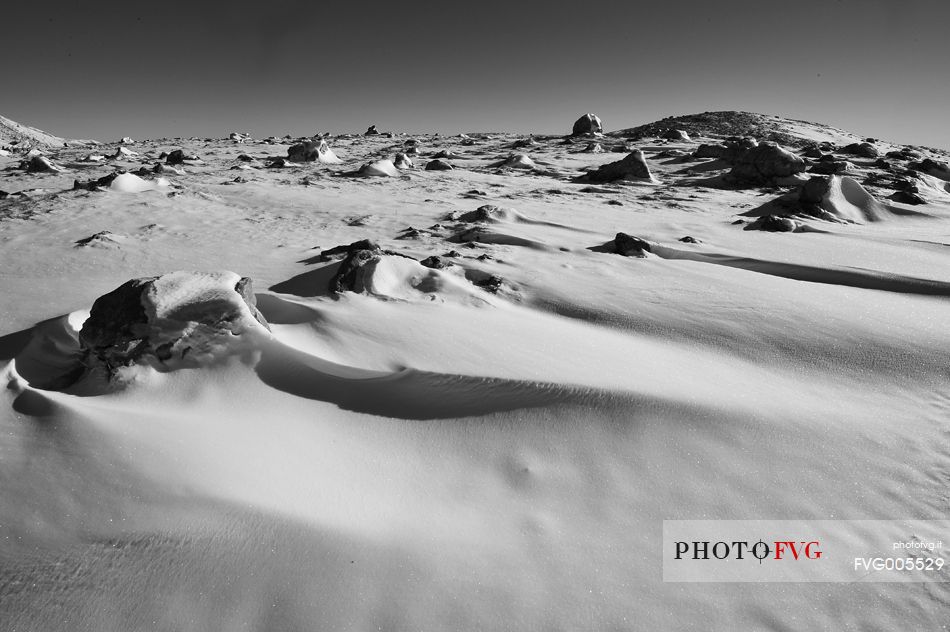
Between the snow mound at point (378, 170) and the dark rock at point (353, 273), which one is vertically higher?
the snow mound at point (378, 170)

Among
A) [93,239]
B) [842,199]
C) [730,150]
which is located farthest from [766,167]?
[93,239]

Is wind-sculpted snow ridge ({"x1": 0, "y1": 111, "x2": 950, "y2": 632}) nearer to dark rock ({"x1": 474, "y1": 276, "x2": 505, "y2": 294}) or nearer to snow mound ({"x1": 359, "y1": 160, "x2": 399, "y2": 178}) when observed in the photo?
dark rock ({"x1": 474, "y1": 276, "x2": 505, "y2": 294})

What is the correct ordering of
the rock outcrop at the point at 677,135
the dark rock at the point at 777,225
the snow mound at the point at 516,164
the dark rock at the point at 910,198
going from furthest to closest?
the rock outcrop at the point at 677,135
the snow mound at the point at 516,164
the dark rock at the point at 910,198
the dark rock at the point at 777,225

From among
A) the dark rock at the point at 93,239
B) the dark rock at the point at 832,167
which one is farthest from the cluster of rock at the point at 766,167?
the dark rock at the point at 93,239

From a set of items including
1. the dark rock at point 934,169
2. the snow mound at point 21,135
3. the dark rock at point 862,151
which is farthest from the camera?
the snow mound at point 21,135

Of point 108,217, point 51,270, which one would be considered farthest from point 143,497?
point 108,217

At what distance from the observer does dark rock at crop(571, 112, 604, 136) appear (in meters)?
15.6

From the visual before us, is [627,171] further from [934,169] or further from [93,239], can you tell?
[93,239]

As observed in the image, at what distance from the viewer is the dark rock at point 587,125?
1564 centimetres

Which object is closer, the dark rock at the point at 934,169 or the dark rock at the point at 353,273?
the dark rock at the point at 353,273

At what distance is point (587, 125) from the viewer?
15656mm

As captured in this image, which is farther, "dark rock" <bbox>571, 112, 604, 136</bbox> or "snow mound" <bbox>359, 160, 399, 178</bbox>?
"dark rock" <bbox>571, 112, 604, 136</bbox>

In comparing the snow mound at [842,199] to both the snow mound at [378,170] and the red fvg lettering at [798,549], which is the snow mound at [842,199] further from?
the snow mound at [378,170]
